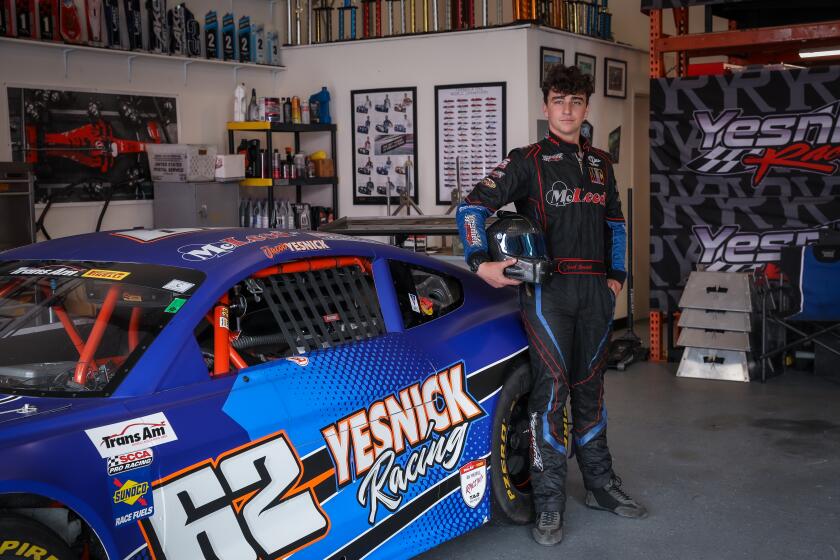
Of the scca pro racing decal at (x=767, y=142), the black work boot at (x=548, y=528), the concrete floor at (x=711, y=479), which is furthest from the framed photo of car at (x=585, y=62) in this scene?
the black work boot at (x=548, y=528)

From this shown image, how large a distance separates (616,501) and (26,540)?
8.26 ft

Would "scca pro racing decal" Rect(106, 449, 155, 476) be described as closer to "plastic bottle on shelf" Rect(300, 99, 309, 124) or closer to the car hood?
the car hood

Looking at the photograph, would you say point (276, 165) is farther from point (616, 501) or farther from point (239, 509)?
point (239, 509)

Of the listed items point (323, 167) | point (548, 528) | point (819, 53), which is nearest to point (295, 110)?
point (323, 167)

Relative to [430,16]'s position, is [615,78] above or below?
below

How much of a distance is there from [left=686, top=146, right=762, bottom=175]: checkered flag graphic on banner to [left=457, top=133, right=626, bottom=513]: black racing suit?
11.5ft

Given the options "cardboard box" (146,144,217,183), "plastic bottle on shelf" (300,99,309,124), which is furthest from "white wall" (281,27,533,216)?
"cardboard box" (146,144,217,183)

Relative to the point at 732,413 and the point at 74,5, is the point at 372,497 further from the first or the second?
the point at 74,5

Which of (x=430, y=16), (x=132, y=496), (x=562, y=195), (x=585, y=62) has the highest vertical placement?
(x=430, y=16)

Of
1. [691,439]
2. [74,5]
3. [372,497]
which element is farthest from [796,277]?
[74,5]

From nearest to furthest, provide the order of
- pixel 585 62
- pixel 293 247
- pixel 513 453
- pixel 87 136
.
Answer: pixel 293 247 < pixel 513 453 < pixel 87 136 < pixel 585 62

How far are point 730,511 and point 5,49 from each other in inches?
206

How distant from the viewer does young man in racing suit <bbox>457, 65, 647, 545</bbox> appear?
3723 millimetres

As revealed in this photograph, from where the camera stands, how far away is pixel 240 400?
102 inches
